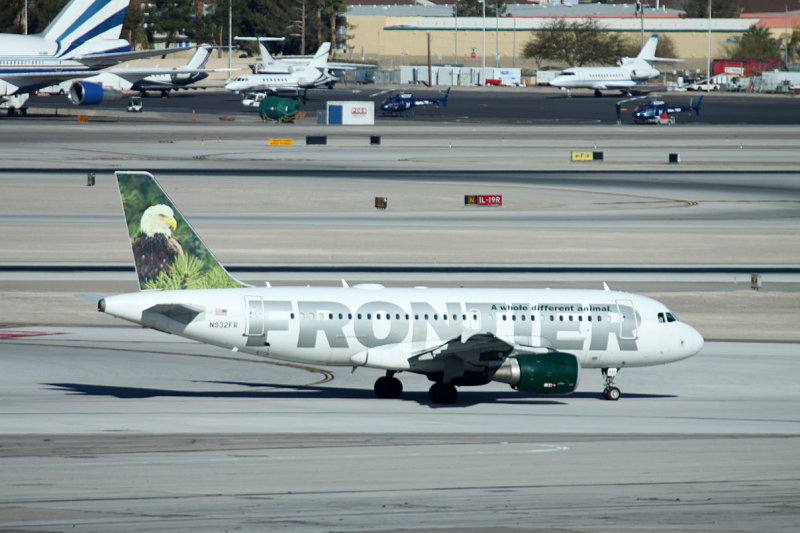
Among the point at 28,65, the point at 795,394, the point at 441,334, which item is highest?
the point at 28,65

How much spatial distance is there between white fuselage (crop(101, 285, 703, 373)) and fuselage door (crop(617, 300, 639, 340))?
0.03m

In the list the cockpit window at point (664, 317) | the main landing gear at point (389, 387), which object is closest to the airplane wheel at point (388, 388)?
the main landing gear at point (389, 387)

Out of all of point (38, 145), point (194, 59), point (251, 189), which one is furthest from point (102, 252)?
point (194, 59)

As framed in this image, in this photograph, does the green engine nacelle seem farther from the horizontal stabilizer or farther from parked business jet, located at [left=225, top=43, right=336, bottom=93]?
the horizontal stabilizer

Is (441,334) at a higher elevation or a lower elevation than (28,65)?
lower

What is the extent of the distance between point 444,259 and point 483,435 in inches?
1236

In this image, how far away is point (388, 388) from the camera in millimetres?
34406

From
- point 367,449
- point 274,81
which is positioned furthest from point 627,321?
point 274,81

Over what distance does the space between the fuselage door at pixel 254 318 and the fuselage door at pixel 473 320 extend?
6.41 metres

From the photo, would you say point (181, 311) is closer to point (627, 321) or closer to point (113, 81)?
point (627, 321)

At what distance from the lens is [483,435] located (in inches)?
1156

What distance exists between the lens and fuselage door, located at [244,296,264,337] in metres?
32.0

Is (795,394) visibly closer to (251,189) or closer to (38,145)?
(251,189)

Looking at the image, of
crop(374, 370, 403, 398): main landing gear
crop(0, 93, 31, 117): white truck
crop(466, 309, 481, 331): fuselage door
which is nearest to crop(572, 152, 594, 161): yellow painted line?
crop(466, 309, 481, 331): fuselage door
